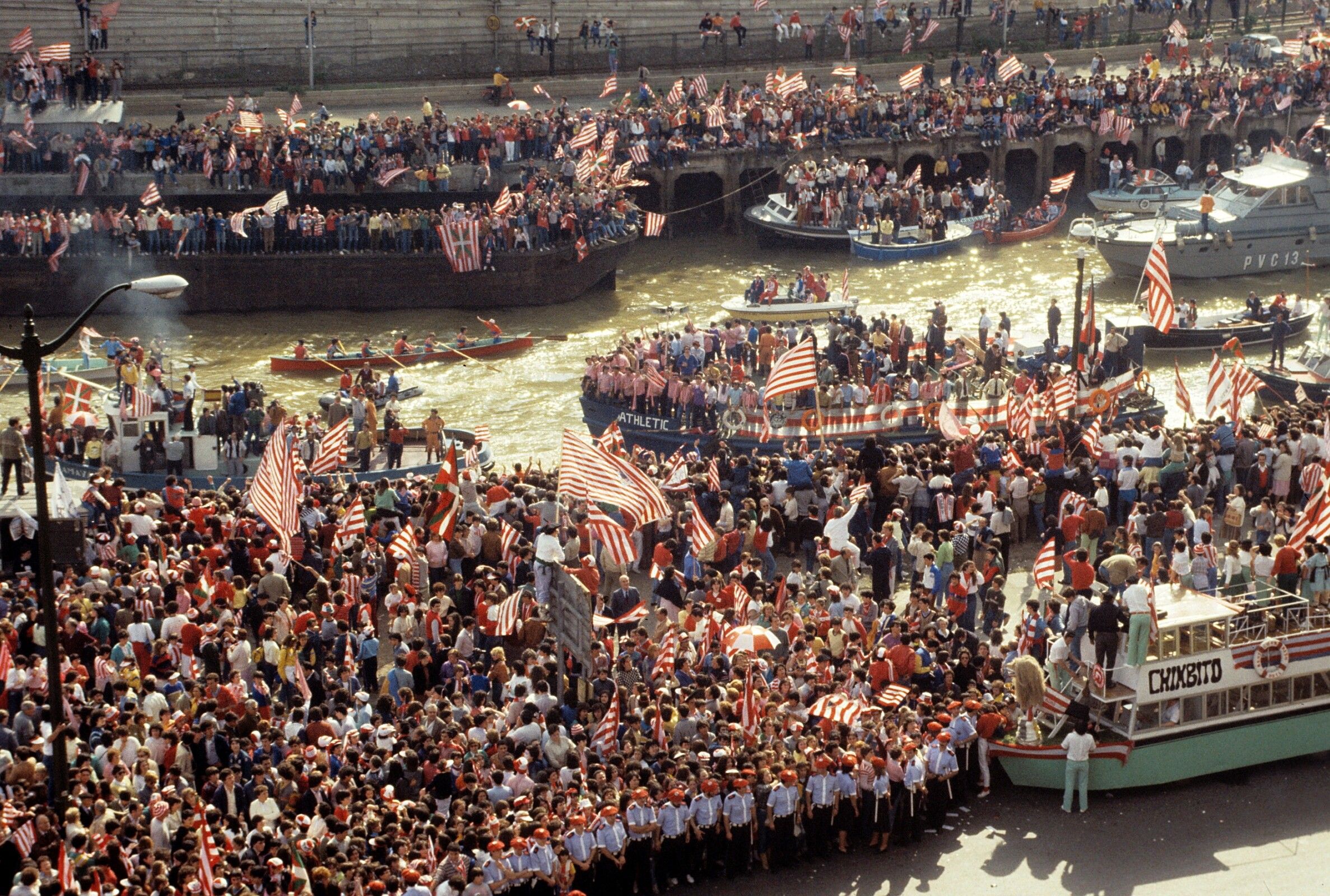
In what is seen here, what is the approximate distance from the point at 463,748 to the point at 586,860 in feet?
6.50

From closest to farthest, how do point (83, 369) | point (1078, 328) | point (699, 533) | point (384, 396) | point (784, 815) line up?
point (784, 815) < point (699, 533) < point (1078, 328) < point (384, 396) < point (83, 369)

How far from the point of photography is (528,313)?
4888 cm

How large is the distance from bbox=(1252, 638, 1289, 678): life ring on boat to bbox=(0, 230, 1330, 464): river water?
16.0 m

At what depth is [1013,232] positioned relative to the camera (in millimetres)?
54312

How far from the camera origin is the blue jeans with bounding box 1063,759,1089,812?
74.4ft

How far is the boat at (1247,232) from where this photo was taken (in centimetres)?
4966

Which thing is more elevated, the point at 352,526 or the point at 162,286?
the point at 162,286

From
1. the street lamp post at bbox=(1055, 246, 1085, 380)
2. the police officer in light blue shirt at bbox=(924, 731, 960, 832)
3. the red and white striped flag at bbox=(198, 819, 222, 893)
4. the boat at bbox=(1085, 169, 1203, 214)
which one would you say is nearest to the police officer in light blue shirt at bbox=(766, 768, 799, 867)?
the police officer in light blue shirt at bbox=(924, 731, 960, 832)

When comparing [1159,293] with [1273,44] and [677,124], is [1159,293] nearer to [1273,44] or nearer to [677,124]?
[677,124]

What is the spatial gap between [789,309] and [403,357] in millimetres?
9141

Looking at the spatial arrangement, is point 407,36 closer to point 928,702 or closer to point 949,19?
point 949,19

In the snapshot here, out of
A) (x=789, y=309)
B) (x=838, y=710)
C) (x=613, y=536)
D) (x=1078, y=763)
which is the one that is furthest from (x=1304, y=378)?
(x=838, y=710)

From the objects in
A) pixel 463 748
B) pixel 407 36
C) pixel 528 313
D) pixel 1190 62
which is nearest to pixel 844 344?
pixel 528 313

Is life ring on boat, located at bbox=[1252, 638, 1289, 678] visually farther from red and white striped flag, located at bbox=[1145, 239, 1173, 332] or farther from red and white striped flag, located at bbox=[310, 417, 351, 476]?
red and white striped flag, located at bbox=[310, 417, 351, 476]
